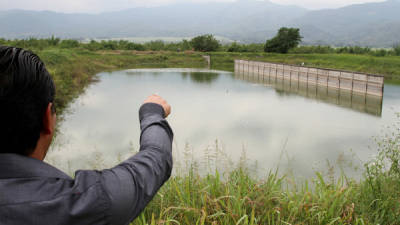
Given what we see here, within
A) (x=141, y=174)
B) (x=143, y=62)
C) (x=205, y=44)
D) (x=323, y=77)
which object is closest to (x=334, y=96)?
(x=323, y=77)

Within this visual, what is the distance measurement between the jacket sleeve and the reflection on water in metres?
13.4

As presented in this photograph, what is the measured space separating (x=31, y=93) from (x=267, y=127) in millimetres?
9429

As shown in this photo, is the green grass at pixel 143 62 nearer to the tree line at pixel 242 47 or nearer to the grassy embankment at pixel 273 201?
the tree line at pixel 242 47

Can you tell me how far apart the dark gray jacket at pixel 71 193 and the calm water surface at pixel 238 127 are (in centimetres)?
289

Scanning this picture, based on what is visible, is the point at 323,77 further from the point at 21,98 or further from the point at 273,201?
the point at 21,98

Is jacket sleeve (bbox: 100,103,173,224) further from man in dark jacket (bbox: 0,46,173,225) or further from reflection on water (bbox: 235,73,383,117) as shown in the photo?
reflection on water (bbox: 235,73,383,117)

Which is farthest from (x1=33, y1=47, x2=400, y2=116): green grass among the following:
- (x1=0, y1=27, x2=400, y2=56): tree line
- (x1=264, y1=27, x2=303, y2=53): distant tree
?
(x1=0, y1=27, x2=400, y2=56): tree line

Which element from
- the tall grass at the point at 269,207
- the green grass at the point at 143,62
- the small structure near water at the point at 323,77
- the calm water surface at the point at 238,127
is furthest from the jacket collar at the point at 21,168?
the small structure near water at the point at 323,77

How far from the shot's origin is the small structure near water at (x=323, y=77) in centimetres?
1536

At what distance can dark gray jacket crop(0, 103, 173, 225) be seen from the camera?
0.53 metres

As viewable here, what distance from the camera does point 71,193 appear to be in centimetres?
55

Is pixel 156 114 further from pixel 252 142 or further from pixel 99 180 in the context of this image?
pixel 252 142

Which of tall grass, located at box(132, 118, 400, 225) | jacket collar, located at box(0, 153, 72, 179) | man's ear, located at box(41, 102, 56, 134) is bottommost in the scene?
tall grass, located at box(132, 118, 400, 225)

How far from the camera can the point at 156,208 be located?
2.79 meters
